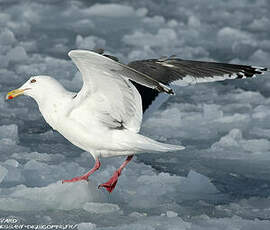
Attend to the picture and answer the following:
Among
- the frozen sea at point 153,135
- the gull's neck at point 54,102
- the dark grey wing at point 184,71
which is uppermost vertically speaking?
the dark grey wing at point 184,71

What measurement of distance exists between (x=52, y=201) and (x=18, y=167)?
103cm

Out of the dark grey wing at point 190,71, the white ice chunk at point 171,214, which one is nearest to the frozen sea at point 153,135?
the white ice chunk at point 171,214

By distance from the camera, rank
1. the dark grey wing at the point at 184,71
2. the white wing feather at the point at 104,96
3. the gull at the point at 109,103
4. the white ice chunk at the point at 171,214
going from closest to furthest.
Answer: the white wing feather at the point at 104,96, the gull at the point at 109,103, the white ice chunk at the point at 171,214, the dark grey wing at the point at 184,71

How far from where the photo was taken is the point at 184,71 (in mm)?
5289

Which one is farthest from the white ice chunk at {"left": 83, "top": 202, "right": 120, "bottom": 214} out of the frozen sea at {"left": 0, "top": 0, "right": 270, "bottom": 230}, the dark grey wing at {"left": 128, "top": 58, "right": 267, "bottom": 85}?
the dark grey wing at {"left": 128, "top": 58, "right": 267, "bottom": 85}

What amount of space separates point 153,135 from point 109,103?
3.21 metres

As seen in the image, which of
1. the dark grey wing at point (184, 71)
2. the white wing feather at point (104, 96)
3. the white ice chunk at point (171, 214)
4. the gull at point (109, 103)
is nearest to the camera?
the white wing feather at point (104, 96)

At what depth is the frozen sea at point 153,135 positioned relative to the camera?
477 centimetres

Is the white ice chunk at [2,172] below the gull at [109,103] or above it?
below

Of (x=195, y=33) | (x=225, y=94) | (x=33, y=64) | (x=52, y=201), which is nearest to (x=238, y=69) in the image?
(x=52, y=201)

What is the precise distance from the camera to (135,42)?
40.1 ft

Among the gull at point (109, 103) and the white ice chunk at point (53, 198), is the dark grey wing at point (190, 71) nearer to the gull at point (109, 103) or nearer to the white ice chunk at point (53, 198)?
the gull at point (109, 103)

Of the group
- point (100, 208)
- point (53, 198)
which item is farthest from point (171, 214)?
point (53, 198)

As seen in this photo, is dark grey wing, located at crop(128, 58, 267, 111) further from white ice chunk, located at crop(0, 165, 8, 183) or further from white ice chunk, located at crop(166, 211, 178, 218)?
white ice chunk, located at crop(0, 165, 8, 183)
